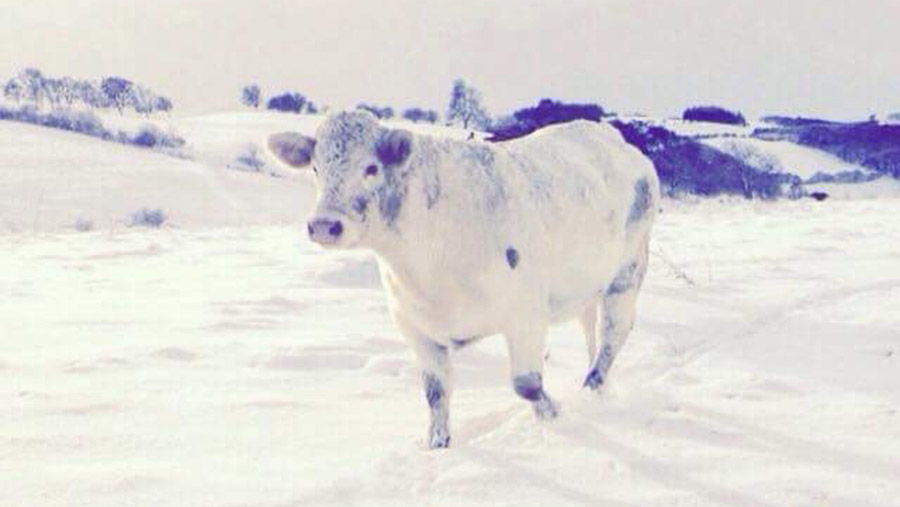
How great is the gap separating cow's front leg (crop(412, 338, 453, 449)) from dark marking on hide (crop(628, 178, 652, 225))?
1.49 m

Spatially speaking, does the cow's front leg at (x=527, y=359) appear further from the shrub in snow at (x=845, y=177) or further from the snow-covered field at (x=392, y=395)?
the shrub in snow at (x=845, y=177)

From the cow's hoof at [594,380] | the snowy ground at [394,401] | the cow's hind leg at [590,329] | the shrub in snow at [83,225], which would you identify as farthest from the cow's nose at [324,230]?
the shrub in snow at [83,225]

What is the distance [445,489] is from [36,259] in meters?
8.18

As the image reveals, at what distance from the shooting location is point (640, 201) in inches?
205

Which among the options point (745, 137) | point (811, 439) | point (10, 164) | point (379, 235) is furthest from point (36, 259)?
point (745, 137)

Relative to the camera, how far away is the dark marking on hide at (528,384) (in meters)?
3.92

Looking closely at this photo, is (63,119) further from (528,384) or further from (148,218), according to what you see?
(528,384)

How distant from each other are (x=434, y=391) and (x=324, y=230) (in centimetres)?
92

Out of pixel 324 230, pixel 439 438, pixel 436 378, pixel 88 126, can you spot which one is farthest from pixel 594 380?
pixel 88 126

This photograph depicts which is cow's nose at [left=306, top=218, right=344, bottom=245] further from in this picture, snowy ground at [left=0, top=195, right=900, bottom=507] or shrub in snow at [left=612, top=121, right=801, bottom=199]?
shrub in snow at [left=612, top=121, right=801, bottom=199]

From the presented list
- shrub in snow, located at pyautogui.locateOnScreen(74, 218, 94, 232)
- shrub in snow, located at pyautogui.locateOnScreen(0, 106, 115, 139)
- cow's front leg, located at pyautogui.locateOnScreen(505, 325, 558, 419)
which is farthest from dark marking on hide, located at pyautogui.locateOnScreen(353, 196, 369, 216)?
shrub in snow, located at pyautogui.locateOnScreen(0, 106, 115, 139)

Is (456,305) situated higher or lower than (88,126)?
higher

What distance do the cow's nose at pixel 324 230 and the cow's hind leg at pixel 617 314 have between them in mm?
1888

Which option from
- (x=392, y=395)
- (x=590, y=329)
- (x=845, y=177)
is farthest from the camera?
(x=845, y=177)
